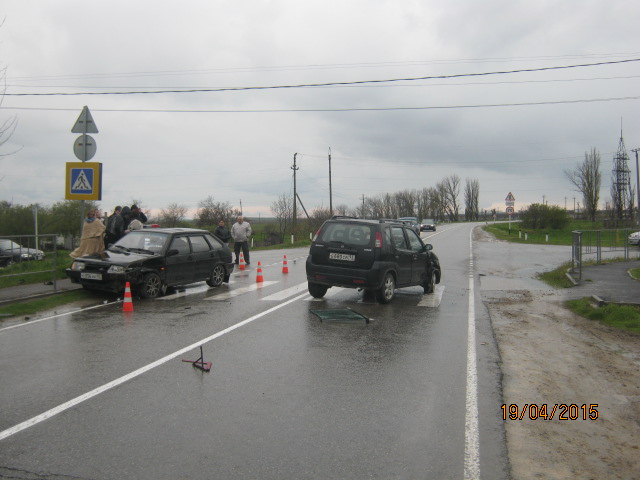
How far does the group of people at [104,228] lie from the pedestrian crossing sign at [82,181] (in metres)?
0.88

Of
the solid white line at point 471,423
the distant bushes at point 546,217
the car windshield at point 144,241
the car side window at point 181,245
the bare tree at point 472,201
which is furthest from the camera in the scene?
the bare tree at point 472,201

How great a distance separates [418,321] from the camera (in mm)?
9281

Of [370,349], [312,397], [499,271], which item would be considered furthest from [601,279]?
[312,397]

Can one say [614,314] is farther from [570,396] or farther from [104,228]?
[104,228]

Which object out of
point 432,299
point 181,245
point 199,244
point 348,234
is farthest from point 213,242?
point 432,299

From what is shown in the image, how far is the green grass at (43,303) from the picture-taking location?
31.8ft

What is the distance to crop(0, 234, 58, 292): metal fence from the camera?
11.2 m

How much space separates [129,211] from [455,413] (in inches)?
489

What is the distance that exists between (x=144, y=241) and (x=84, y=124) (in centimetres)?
318

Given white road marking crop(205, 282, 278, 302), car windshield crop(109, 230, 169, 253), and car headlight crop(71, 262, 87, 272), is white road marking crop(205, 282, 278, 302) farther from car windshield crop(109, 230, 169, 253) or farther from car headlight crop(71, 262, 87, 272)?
car headlight crop(71, 262, 87, 272)

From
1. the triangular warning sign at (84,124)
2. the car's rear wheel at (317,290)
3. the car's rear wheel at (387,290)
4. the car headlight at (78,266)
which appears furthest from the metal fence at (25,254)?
the car's rear wheel at (387,290)

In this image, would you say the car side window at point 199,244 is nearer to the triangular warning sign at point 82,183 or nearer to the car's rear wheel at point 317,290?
the triangular warning sign at point 82,183

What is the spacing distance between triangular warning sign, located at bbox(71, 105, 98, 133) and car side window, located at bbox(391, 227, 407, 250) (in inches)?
296

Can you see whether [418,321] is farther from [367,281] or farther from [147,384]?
[147,384]
